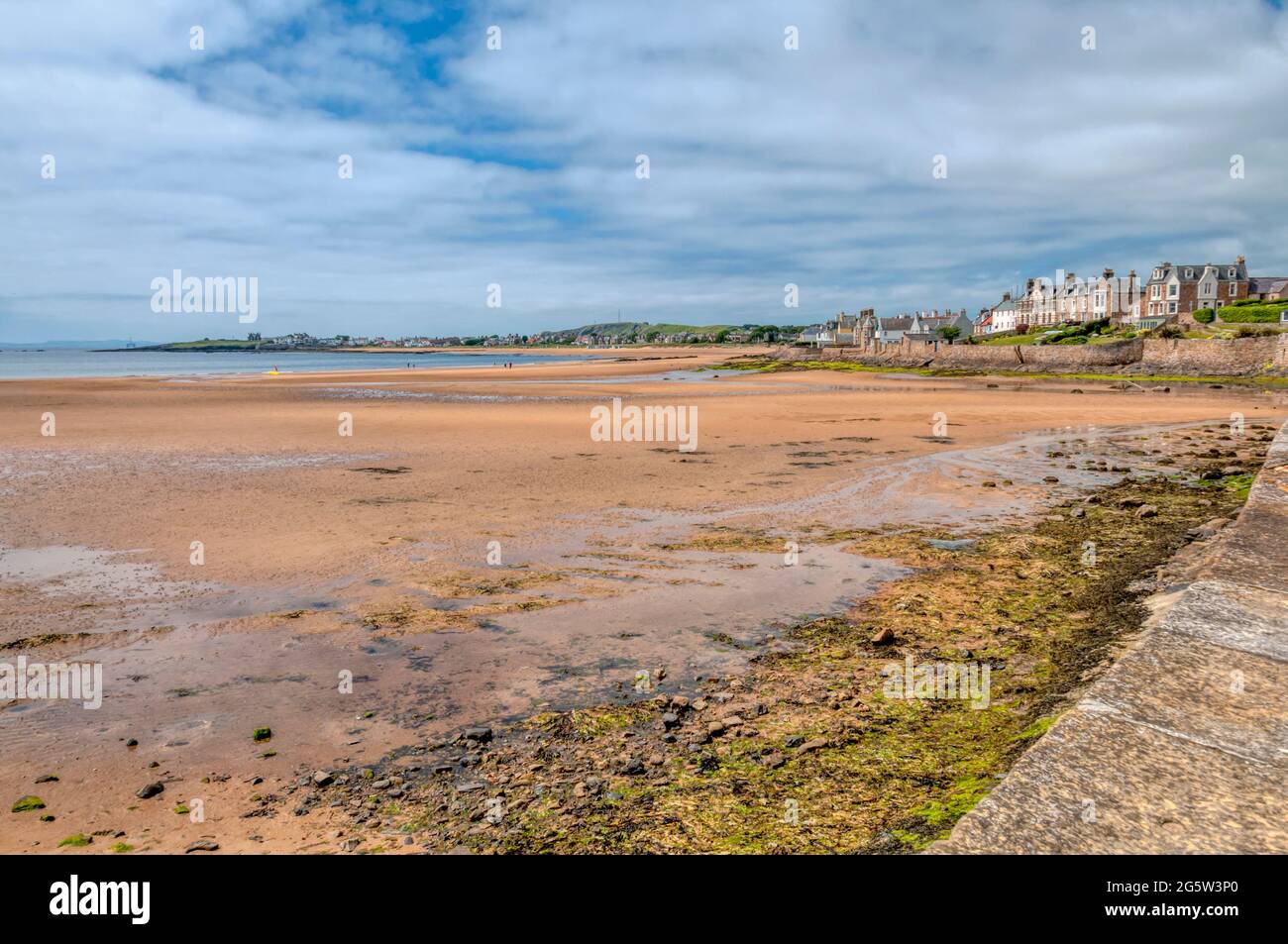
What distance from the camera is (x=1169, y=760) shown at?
2.94 meters

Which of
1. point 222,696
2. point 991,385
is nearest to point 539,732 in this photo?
point 222,696

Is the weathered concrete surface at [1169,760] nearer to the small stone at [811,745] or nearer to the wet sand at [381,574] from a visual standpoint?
the small stone at [811,745]

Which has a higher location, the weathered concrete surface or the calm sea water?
the calm sea water

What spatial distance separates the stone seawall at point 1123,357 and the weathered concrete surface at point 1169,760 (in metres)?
45.5

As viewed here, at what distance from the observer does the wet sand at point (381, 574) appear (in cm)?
564

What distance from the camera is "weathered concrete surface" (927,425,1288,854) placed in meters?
2.51

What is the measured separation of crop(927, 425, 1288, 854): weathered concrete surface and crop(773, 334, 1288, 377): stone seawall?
45505 millimetres

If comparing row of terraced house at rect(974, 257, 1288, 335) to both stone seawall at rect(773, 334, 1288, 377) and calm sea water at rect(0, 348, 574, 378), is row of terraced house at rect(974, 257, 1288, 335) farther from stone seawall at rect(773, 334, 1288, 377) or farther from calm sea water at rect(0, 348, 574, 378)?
calm sea water at rect(0, 348, 574, 378)

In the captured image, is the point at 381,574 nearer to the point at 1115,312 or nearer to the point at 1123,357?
the point at 1123,357

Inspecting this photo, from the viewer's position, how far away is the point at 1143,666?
12.3 feet

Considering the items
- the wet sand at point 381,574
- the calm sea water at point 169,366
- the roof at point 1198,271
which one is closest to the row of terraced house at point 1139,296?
the roof at point 1198,271

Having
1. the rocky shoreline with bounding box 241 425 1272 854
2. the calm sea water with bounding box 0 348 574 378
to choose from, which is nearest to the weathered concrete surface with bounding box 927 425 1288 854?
the rocky shoreline with bounding box 241 425 1272 854
